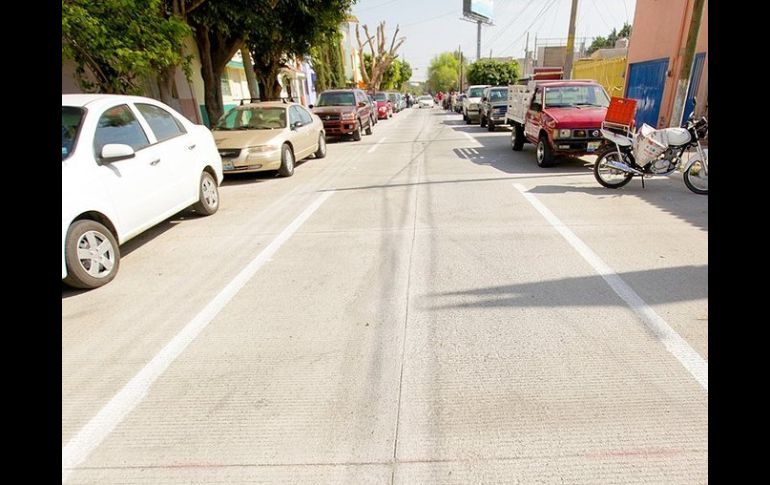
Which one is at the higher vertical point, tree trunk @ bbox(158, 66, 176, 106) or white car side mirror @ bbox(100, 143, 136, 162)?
tree trunk @ bbox(158, 66, 176, 106)

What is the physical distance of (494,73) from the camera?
43375 millimetres

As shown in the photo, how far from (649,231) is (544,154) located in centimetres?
466

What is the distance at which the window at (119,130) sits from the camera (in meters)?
4.63

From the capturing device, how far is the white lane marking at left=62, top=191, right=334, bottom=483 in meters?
2.36

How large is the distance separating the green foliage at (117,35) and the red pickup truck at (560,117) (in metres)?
7.88

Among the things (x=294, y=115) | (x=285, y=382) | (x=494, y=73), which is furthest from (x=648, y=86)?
(x=494, y=73)

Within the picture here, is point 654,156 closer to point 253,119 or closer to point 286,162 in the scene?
point 286,162

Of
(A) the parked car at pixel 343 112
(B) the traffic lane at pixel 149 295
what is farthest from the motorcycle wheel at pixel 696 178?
(A) the parked car at pixel 343 112

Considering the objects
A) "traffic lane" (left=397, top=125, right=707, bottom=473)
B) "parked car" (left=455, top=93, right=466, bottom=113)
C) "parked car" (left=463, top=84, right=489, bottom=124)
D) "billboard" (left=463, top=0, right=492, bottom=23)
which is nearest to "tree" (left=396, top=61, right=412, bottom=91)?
"billboard" (left=463, top=0, right=492, bottom=23)

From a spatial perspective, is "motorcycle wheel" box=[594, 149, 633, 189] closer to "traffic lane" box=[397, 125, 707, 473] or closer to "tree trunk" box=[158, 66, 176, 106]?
"traffic lane" box=[397, 125, 707, 473]

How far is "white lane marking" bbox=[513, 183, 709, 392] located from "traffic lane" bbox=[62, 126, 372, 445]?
11.8 feet

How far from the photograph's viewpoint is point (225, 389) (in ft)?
9.05
